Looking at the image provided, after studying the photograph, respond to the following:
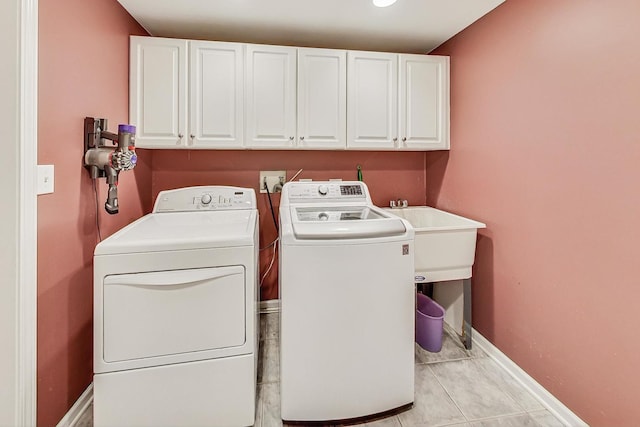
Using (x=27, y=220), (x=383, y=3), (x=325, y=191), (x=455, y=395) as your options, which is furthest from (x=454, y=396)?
(x=383, y=3)

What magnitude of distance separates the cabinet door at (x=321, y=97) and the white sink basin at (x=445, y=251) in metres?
0.92

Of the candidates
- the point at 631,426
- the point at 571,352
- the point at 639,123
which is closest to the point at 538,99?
the point at 639,123

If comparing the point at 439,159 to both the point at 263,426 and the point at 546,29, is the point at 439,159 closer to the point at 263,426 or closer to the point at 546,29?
the point at 546,29

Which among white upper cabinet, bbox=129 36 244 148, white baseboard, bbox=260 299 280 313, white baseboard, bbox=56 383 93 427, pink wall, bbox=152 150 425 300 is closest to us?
white baseboard, bbox=56 383 93 427

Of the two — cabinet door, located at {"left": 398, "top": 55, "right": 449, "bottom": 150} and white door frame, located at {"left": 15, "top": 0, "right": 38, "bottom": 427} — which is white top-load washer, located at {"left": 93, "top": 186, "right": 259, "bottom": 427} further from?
cabinet door, located at {"left": 398, "top": 55, "right": 449, "bottom": 150}

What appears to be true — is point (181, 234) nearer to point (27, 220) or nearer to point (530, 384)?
point (27, 220)

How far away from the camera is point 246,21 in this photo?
6.67 feet

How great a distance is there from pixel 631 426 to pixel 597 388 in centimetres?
15

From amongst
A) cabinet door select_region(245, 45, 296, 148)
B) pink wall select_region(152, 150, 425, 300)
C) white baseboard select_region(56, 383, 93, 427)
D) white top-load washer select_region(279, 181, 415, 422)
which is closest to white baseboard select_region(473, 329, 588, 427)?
white top-load washer select_region(279, 181, 415, 422)

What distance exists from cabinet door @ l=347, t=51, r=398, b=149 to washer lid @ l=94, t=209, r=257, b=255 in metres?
0.98

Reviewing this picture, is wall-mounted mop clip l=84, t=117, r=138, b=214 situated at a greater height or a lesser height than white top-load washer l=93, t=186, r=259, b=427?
greater

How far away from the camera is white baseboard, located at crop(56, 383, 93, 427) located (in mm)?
1409

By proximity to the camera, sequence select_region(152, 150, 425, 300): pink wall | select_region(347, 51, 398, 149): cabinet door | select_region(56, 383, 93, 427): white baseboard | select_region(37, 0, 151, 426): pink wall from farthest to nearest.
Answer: select_region(152, 150, 425, 300): pink wall
select_region(347, 51, 398, 149): cabinet door
select_region(56, 383, 93, 427): white baseboard
select_region(37, 0, 151, 426): pink wall

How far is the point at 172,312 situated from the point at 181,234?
0.35 m
